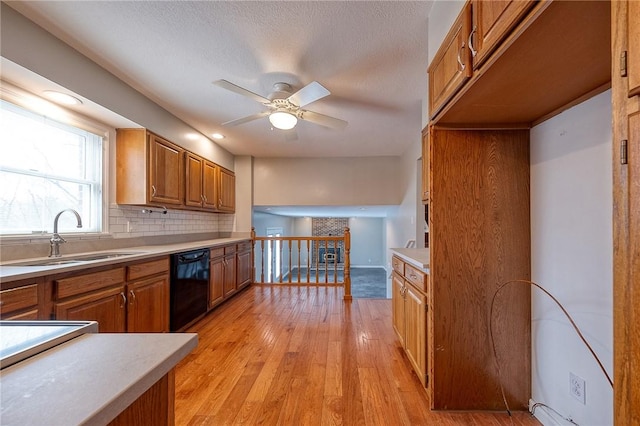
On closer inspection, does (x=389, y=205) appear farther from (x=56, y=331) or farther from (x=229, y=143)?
(x=56, y=331)

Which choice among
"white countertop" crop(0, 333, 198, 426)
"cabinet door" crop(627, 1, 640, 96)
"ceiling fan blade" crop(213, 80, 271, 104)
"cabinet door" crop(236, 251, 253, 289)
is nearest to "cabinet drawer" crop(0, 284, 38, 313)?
"white countertop" crop(0, 333, 198, 426)

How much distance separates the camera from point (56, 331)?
67 cm

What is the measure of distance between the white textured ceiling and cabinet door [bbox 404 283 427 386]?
1.74 m

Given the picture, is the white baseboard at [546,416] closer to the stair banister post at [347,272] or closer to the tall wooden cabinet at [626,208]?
the tall wooden cabinet at [626,208]

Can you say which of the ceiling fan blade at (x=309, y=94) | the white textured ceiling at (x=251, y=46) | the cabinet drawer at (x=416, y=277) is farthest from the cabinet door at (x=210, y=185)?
the cabinet drawer at (x=416, y=277)

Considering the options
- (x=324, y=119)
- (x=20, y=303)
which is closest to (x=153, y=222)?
(x=20, y=303)

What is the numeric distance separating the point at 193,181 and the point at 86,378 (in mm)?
3620

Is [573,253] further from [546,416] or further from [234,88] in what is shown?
[234,88]

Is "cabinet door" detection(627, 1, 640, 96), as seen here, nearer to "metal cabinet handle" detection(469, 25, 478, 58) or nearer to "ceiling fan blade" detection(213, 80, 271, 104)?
"metal cabinet handle" detection(469, 25, 478, 58)

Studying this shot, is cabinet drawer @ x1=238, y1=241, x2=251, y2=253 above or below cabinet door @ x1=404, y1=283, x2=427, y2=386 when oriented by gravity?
above

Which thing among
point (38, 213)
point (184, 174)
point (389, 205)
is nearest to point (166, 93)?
point (184, 174)

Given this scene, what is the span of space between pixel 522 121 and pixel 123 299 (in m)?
2.94

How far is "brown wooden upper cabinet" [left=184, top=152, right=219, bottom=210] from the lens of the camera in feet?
12.2

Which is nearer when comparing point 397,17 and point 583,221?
point 583,221
